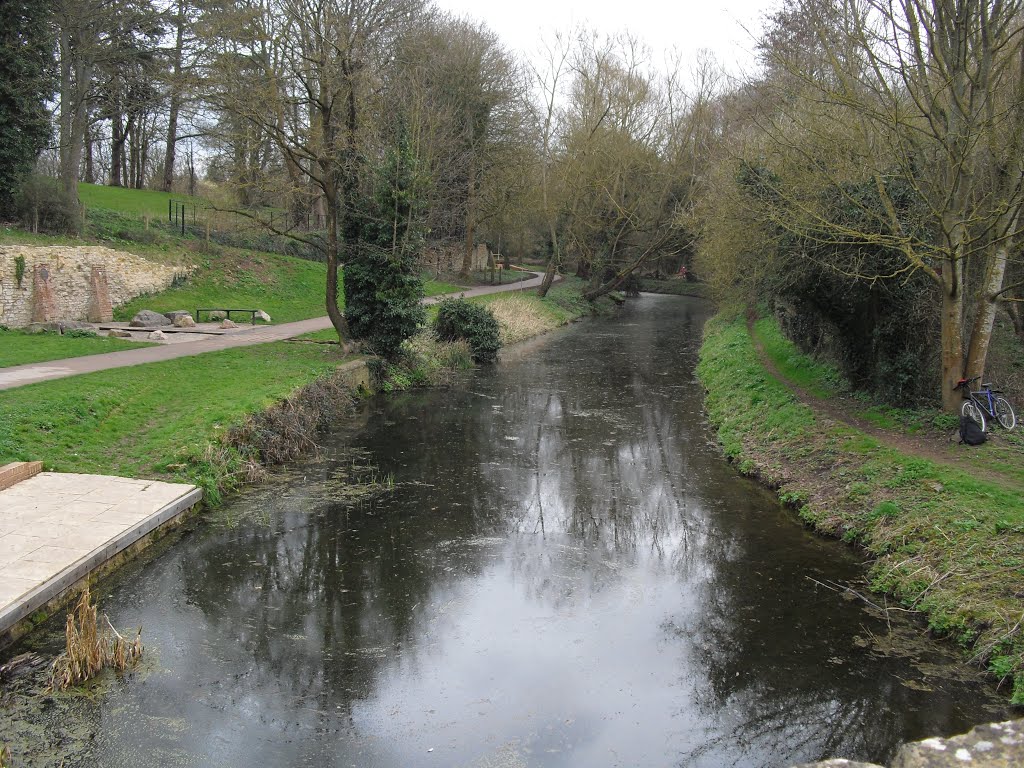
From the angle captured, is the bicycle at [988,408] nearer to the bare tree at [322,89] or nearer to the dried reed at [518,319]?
the bare tree at [322,89]

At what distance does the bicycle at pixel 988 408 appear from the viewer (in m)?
10.7

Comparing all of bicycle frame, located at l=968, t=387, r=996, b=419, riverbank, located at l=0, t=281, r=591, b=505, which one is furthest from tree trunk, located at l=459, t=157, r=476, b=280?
bicycle frame, located at l=968, t=387, r=996, b=419

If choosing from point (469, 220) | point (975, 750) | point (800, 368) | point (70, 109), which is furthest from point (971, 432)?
point (469, 220)

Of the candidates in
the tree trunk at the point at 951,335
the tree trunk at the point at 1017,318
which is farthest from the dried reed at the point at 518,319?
the tree trunk at the point at 951,335

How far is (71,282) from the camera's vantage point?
19.5 m

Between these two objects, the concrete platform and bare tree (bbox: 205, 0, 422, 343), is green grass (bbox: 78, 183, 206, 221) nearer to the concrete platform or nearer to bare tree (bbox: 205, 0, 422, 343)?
bare tree (bbox: 205, 0, 422, 343)

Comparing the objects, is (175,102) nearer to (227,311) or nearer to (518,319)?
(227,311)

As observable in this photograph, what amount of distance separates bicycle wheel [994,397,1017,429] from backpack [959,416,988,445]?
60 centimetres

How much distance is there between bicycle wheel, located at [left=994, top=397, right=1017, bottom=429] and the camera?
1077 centimetres

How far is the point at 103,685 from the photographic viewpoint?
593 centimetres

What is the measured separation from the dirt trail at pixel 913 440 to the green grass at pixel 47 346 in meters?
14.3

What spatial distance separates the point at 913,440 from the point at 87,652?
35.2ft

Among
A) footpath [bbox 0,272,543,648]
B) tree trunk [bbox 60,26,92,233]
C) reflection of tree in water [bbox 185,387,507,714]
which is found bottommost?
reflection of tree in water [bbox 185,387,507,714]

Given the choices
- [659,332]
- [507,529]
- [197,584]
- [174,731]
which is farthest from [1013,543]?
[659,332]
